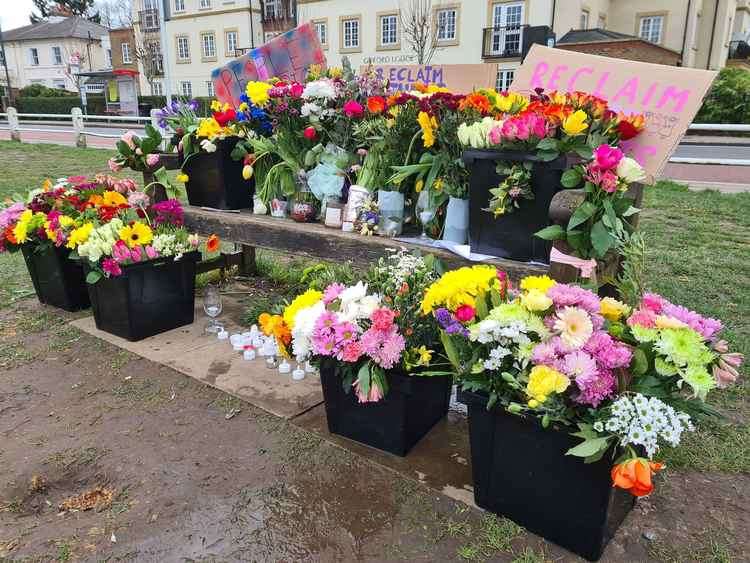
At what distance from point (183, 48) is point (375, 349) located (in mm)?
34405

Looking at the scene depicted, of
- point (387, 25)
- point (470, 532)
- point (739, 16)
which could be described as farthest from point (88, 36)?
point (470, 532)

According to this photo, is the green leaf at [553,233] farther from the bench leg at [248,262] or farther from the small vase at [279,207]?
the bench leg at [248,262]

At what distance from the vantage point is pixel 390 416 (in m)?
2.20

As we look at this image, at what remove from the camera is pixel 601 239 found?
199 cm

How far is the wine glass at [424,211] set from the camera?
105 inches

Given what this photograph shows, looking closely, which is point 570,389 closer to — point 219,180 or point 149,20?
point 219,180

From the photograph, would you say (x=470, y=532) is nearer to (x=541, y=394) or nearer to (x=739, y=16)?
(x=541, y=394)

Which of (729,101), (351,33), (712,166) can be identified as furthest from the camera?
(351,33)

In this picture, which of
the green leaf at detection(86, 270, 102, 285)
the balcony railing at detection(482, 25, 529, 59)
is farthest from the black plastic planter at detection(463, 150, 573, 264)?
the balcony railing at detection(482, 25, 529, 59)

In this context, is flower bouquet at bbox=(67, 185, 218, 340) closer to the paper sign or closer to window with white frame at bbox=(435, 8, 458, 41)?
the paper sign

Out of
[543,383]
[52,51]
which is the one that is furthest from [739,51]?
[52,51]

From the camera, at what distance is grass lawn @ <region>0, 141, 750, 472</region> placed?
2.31 m

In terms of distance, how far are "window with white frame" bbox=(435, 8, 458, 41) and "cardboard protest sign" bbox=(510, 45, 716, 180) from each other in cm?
2223

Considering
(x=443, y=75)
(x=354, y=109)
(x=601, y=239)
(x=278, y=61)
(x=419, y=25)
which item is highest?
(x=419, y=25)
